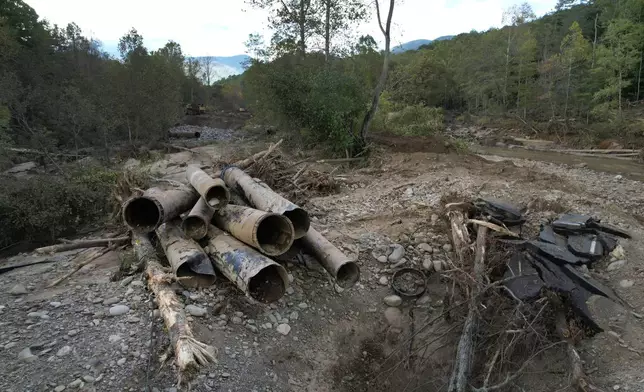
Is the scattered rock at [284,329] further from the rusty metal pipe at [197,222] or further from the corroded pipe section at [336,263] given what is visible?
the rusty metal pipe at [197,222]

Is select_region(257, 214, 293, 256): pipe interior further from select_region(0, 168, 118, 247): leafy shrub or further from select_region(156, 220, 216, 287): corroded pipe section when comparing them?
select_region(0, 168, 118, 247): leafy shrub

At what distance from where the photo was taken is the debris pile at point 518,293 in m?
3.29

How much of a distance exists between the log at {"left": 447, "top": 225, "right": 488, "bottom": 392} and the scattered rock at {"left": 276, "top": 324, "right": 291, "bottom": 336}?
5.03 feet

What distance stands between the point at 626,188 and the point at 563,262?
832 cm

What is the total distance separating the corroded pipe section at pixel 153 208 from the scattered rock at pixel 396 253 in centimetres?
272

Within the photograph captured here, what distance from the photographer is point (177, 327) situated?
3037 mm

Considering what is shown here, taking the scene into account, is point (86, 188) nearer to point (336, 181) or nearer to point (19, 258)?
point (19, 258)

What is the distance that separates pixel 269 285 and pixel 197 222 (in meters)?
1.13

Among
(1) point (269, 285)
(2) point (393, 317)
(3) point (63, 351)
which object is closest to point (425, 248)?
(2) point (393, 317)

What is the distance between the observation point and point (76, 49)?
27.7 metres

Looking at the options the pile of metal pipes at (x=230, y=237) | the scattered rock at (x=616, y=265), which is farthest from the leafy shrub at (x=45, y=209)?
the scattered rock at (x=616, y=265)

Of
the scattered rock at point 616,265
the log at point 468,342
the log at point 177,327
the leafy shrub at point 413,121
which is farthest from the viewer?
the leafy shrub at point 413,121

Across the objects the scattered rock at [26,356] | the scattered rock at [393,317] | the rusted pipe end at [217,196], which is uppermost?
the rusted pipe end at [217,196]

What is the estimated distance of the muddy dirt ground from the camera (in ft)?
9.62
